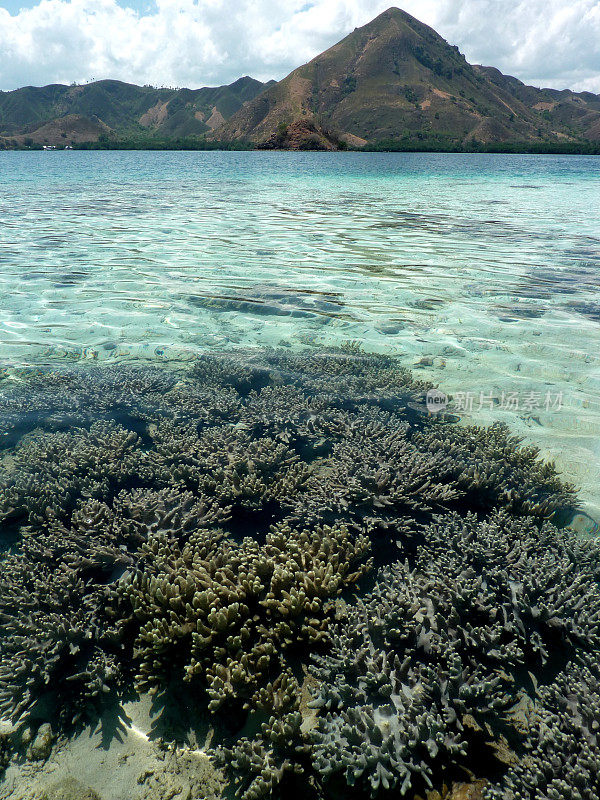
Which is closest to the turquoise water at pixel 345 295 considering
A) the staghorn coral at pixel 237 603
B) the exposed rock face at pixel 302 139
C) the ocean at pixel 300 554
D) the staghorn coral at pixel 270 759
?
the ocean at pixel 300 554

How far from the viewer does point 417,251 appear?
15.4 metres

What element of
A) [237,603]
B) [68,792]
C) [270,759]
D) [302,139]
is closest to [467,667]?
[270,759]

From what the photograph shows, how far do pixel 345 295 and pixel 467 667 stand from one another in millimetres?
9242

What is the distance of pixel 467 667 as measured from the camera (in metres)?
2.92

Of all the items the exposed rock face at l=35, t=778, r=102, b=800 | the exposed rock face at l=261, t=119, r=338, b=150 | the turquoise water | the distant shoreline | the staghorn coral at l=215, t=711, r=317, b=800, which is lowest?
the exposed rock face at l=35, t=778, r=102, b=800

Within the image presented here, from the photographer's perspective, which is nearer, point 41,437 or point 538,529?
point 538,529

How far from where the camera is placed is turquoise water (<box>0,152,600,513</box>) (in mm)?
7066

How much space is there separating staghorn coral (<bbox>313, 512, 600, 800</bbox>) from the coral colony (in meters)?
0.01

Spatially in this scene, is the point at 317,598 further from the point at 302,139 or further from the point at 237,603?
the point at 302,139

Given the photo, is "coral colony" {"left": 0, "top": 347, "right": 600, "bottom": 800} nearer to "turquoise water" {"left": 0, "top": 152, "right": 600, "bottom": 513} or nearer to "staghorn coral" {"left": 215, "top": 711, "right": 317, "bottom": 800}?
"staghorn coral" {"left": 215, "top": 711, "right": 317, "bottom": 800}

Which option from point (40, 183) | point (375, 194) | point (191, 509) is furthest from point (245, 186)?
point (191, 509)

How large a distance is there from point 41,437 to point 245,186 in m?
36.9

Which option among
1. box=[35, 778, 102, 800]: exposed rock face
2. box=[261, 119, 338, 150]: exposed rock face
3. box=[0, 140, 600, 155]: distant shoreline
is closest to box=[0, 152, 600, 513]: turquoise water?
box=[35, 778, 102, 800]: exposed rock face

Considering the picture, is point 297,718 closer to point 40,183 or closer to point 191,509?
point 191,509
